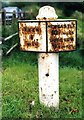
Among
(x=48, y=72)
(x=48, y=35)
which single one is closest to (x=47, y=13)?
(x=48, y=35)

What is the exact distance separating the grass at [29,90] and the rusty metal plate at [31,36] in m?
0.49

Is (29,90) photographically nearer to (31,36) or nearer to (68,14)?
(31,36)

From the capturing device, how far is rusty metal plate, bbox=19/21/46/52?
3.28 meters

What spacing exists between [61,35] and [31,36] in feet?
0.80

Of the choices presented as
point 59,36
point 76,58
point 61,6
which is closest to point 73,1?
point 61,6

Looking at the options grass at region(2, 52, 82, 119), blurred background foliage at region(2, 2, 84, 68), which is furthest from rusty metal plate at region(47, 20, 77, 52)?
blurred background foliage at region(2, 2, 84, 68)

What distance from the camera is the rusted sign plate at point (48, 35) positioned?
327 centimetres

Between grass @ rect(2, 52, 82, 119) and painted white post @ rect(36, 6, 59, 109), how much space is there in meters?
0.10

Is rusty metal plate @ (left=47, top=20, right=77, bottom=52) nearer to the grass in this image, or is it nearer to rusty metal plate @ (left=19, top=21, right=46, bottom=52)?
rusty metal plate @ (left=19, top=21, right=46, bottom=52)

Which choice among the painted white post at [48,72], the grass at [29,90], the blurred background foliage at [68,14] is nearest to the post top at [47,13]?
the painted white post at [48,72]

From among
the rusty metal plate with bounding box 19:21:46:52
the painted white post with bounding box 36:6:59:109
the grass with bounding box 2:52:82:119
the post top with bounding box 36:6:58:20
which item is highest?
the post top with bounding box 36:6:58:20

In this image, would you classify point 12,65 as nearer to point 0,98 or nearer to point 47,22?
point 0,98

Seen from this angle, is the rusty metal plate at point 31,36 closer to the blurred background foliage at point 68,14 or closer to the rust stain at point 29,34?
the rust stain at point 29,34

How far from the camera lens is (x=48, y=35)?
3.27 meters
